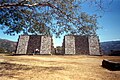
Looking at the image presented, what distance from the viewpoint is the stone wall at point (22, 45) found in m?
44.2

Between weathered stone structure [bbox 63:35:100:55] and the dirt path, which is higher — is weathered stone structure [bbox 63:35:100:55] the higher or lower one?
the higher one

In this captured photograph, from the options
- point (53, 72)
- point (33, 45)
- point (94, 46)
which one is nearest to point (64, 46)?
point (94, 46)

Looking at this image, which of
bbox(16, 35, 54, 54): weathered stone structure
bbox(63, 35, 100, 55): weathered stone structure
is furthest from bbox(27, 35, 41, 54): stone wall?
bbox(63, 35, 100, 55): weathered stone structure

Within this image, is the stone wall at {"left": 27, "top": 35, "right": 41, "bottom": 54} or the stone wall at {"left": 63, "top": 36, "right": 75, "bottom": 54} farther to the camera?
the stone wall at {"left": 27, "top": 35, "right": 41, "bottom": 54}

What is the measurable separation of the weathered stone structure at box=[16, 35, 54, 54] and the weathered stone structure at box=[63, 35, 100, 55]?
3334 millimetres

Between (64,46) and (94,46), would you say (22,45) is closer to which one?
(64,46)

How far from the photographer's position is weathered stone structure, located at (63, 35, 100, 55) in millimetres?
44312

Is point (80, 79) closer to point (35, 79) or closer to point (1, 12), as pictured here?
point (35, 79)

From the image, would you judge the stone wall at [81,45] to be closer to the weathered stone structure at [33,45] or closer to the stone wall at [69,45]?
the stone wall at [69,45]

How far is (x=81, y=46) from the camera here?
45.5 metres

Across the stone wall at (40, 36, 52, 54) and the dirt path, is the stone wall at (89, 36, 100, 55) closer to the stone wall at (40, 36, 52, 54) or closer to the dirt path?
the stone wall at (40, 36, 52, 54)

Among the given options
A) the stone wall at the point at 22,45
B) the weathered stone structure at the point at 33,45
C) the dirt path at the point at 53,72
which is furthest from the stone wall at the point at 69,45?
the dirt path at the point at 53,72

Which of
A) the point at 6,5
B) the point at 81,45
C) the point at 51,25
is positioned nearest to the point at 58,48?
the point at 81,45

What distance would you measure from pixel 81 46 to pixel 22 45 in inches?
482
